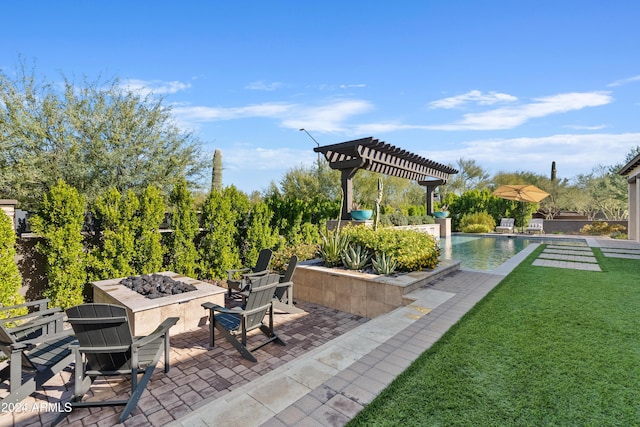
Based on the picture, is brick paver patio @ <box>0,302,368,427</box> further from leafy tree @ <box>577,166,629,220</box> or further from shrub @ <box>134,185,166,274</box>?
leafy tree @ <box>577,166,629,220</box>

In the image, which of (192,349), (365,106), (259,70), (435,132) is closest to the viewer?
(192,349)

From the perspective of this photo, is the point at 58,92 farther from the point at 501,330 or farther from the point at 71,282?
the point at 501,330

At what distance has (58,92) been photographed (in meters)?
11.1

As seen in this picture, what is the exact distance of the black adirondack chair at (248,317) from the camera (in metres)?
3.65

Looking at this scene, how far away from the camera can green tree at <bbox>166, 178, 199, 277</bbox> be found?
6.72m

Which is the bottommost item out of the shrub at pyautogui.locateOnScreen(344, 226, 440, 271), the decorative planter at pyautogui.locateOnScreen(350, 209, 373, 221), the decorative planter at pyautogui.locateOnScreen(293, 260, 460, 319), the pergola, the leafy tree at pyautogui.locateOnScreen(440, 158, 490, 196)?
the decorative planter at pyautogui.locateOnScreen(293, 260, 460, 319)

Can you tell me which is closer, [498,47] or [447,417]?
[447,417]

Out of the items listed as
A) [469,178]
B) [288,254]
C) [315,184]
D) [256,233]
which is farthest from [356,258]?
[469,178]

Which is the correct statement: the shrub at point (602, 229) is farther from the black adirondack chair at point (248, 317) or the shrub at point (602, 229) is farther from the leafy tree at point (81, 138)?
the leafy tree at point (81, 138)

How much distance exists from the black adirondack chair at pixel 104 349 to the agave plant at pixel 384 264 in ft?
14.4

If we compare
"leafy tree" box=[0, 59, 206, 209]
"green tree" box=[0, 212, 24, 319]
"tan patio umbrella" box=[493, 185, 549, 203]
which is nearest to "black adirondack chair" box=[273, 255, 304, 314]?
"green tree" box=[0, 212, 24, 319]

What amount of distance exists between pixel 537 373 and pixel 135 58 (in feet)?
43.9

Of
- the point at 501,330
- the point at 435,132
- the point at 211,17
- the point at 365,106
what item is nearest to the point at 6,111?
the point at 211,17

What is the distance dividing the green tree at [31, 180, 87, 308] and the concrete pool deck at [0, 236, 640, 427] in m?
2.71
